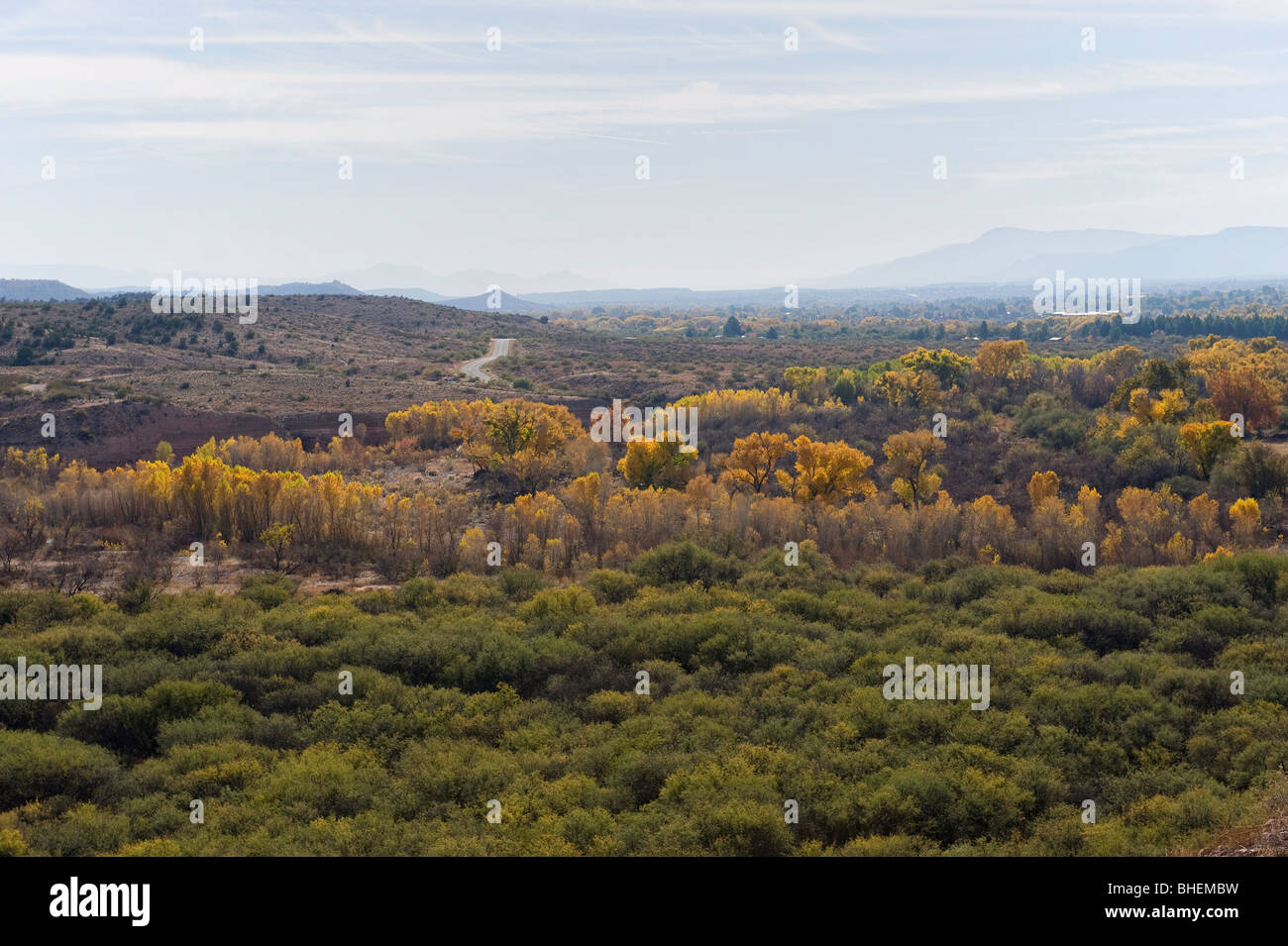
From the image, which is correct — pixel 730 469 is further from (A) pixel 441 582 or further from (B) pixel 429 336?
(B) pixel 429 336

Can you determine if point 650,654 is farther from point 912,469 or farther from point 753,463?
point 912,469

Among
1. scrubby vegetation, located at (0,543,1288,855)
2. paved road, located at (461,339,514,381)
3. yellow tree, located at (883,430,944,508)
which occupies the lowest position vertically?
scrubby vegetation, located at (0,543,1288,855)

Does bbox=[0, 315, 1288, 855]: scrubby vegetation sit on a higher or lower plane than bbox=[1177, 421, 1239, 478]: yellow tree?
lower

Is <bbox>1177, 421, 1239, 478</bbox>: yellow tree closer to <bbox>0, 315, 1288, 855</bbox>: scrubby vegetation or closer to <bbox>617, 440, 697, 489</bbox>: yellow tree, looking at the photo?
<bbox>0, 315, 1288, 855</bbox>: scrubby vegetation

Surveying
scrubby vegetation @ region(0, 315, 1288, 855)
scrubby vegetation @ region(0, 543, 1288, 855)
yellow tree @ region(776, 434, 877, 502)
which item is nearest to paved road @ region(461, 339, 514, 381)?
scrubby vegetation @ region(0, 315, 1288, 855)

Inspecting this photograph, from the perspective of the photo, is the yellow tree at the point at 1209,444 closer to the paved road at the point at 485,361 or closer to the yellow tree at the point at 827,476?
the yellow tree at the point at 827,476

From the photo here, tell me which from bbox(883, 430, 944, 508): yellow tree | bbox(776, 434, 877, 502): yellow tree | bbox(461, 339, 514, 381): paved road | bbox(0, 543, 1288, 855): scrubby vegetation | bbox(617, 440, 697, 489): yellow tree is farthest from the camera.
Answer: bbox(461, 339, 514, 381): paved road

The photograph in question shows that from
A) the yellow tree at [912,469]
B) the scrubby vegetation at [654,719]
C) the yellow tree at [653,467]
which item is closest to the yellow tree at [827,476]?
the yellow tree at [912,469]
